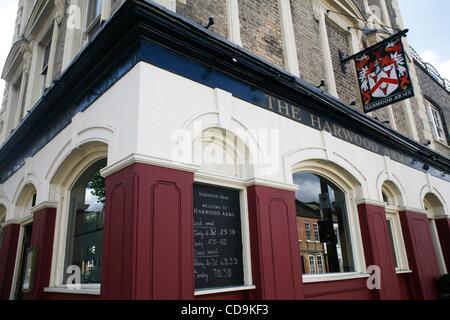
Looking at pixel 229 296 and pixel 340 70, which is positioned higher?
pixel 340 70

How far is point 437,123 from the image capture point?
1343 cm

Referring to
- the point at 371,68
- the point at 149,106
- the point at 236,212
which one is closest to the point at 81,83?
the point at 149,106

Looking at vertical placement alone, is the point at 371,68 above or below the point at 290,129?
above

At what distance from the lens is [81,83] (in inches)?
230

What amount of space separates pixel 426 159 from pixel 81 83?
9296 millimetres

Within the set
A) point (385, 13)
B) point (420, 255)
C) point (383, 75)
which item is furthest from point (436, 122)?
point (420, 255)

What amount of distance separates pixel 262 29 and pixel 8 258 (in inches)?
277

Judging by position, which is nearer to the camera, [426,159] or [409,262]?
[409,262]

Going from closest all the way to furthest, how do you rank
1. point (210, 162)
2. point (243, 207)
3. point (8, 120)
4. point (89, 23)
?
point (210, 162)
point (243, 207)
point (89, 23)
point (8, 120)

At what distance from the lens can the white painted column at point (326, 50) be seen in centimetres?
811

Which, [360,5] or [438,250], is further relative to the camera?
[360,5]

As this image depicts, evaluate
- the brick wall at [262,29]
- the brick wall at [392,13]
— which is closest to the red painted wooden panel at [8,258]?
the brick wall at [262,29]

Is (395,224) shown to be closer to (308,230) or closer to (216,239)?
(308,230)

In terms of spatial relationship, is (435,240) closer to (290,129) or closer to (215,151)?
(290,129)
